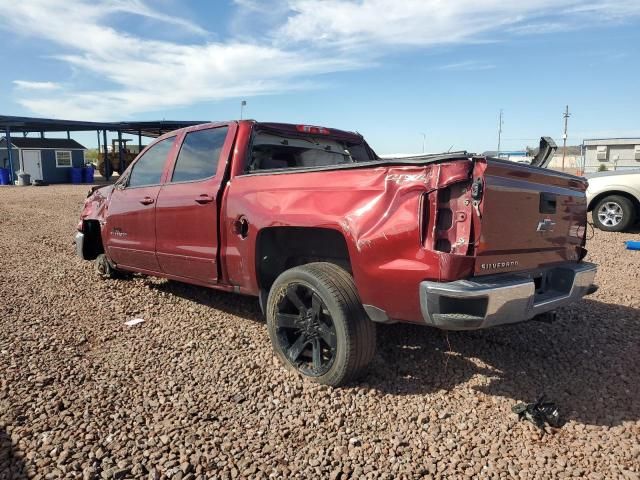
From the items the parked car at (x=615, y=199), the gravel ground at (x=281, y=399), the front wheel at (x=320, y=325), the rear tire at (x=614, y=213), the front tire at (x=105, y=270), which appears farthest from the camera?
the rear tire at (x=614, y=213)

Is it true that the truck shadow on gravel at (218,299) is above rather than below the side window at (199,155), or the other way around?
below

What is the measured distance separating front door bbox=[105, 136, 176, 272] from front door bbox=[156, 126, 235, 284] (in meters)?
0.19

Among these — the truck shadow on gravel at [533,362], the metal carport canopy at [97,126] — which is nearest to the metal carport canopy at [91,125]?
the metal carport canopy at [97,126]

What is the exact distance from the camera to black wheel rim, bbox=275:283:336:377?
10.9ft

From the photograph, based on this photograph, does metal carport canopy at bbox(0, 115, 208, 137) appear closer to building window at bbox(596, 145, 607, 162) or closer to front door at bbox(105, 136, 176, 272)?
front door at bbox(105, 136, 176, 272)

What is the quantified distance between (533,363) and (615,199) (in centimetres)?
765

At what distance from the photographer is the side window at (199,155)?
4312 mm

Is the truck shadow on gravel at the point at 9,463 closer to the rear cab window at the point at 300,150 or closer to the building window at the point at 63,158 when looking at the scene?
the rear cab window at the point at 300,150

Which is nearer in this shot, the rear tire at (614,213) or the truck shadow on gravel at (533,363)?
the truck shadow on gravel at (533,363)

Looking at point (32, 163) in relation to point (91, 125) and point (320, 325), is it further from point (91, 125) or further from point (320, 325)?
point (320, 325)

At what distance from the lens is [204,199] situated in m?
4.15

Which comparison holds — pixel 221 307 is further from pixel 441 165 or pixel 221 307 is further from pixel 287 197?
pixel 441 165

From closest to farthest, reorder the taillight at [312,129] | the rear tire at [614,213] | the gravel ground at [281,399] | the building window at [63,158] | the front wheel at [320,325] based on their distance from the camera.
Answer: the gravel ground at [281,399] → the front wheel at [320,325] → the taillight at [312,129] → the rear tire at [614,213] → the building window at [63,158]

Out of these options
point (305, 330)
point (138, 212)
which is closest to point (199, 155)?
point (138, 212)
